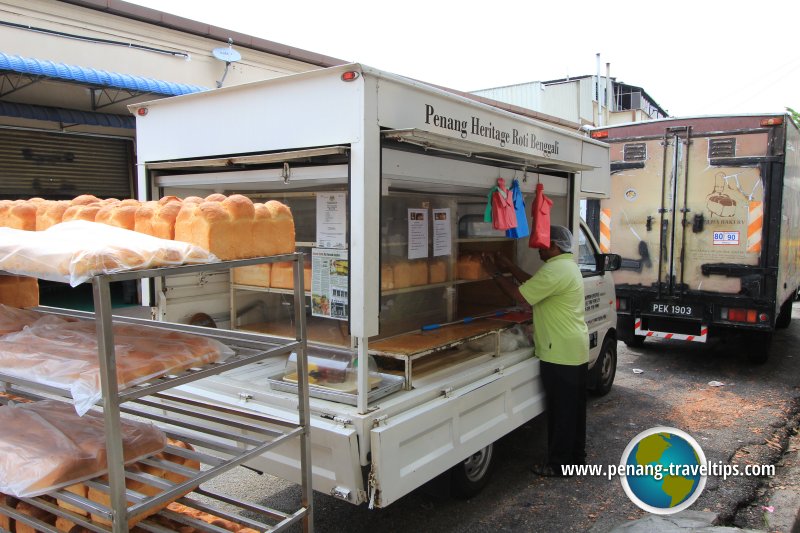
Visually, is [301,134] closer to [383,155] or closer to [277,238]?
[383,155]

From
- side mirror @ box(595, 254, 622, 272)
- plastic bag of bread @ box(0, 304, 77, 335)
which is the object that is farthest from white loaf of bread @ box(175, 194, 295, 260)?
side mirror @ box(595, 254, 622, 272)

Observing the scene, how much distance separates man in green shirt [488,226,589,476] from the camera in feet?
13.7

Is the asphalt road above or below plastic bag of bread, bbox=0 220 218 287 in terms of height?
below

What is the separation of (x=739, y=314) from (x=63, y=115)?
8.90 meters

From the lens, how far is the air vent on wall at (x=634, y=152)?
744cm

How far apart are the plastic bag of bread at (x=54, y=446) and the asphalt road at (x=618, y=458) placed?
1.60 metres

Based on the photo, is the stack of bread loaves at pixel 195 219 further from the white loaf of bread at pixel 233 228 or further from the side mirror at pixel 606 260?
the side mirror at pixel 606 260

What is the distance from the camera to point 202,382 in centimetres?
343

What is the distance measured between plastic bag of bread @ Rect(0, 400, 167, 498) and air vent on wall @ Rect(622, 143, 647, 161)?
22.7 feet

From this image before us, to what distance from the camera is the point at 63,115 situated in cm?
752

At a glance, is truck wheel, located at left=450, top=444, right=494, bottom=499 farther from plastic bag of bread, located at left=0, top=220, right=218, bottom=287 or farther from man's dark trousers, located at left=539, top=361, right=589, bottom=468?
plastic bag of bread, located at left=0, top=220, right=218, bottom=287

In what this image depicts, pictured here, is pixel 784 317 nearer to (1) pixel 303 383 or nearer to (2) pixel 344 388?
(2) pixel 344 388

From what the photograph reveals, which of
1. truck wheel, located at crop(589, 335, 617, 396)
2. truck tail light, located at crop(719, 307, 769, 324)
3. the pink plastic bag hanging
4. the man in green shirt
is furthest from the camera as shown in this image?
truck tail light, located at crop(719, 307, 769, 324)

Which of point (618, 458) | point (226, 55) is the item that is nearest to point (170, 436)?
point (618, 458)
